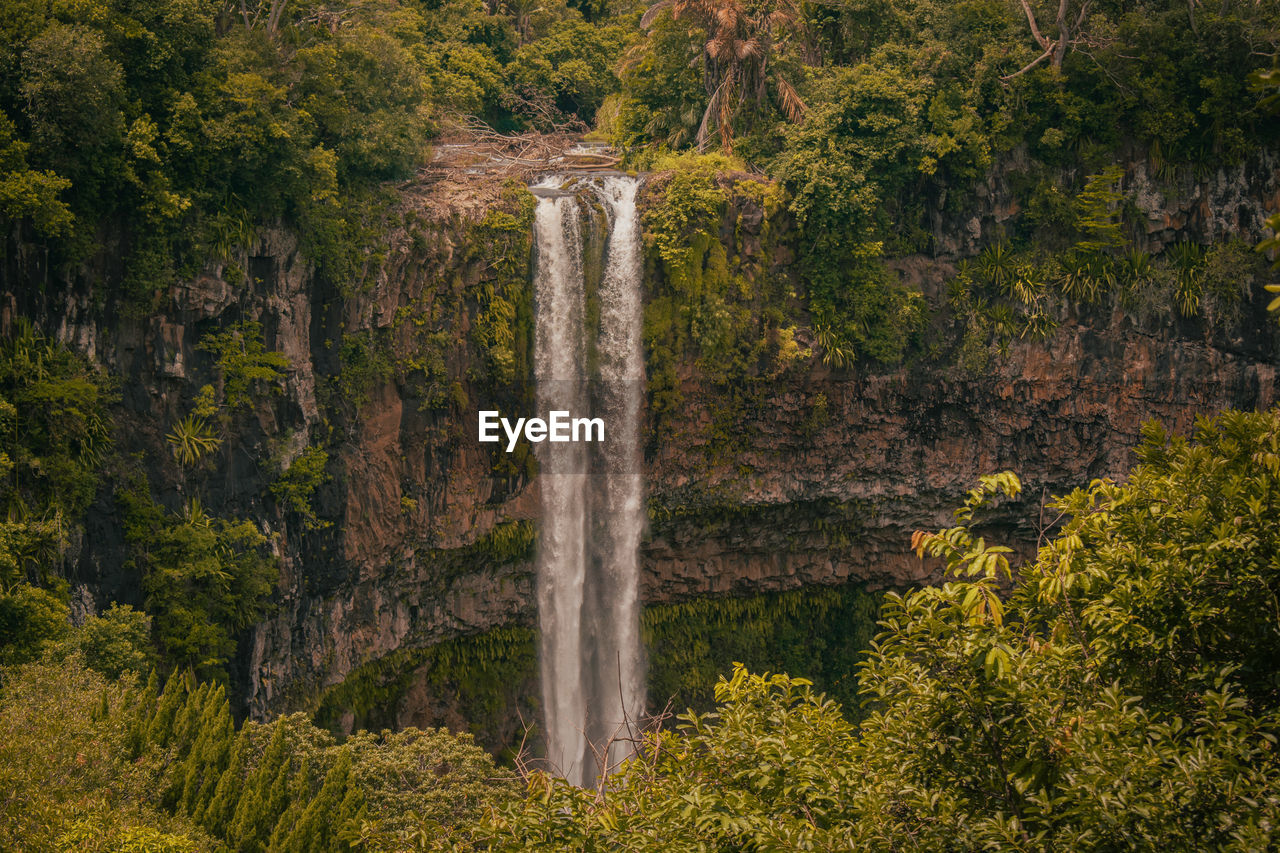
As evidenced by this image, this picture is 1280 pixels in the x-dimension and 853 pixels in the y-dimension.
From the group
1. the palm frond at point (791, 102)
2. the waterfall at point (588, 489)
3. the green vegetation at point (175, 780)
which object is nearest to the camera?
the green vegetation at point (175, 780)

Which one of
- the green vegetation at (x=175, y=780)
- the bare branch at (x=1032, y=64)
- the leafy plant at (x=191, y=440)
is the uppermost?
the bare branch at (x=1032, y=64)

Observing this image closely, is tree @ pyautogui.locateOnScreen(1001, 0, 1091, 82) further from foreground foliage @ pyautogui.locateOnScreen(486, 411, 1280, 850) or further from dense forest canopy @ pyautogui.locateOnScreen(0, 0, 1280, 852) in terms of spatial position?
foreground foliage @ pyautogui.locateOnScreen(486, 411, 1280, 850)

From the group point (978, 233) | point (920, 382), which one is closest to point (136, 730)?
point (920, 382)

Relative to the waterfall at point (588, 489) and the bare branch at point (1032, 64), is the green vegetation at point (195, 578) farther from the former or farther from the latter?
the bare branch at point (1032, 64)

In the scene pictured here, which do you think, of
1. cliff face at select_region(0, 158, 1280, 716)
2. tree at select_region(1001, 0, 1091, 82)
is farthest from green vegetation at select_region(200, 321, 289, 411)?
tree at select_region(1001, 0, 1091, 82)

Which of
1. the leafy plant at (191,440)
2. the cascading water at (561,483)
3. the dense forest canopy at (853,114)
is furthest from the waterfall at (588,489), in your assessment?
the leafy plant at (191,440)

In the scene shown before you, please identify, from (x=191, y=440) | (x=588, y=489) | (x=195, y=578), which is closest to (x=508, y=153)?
(x=588, y=489)
